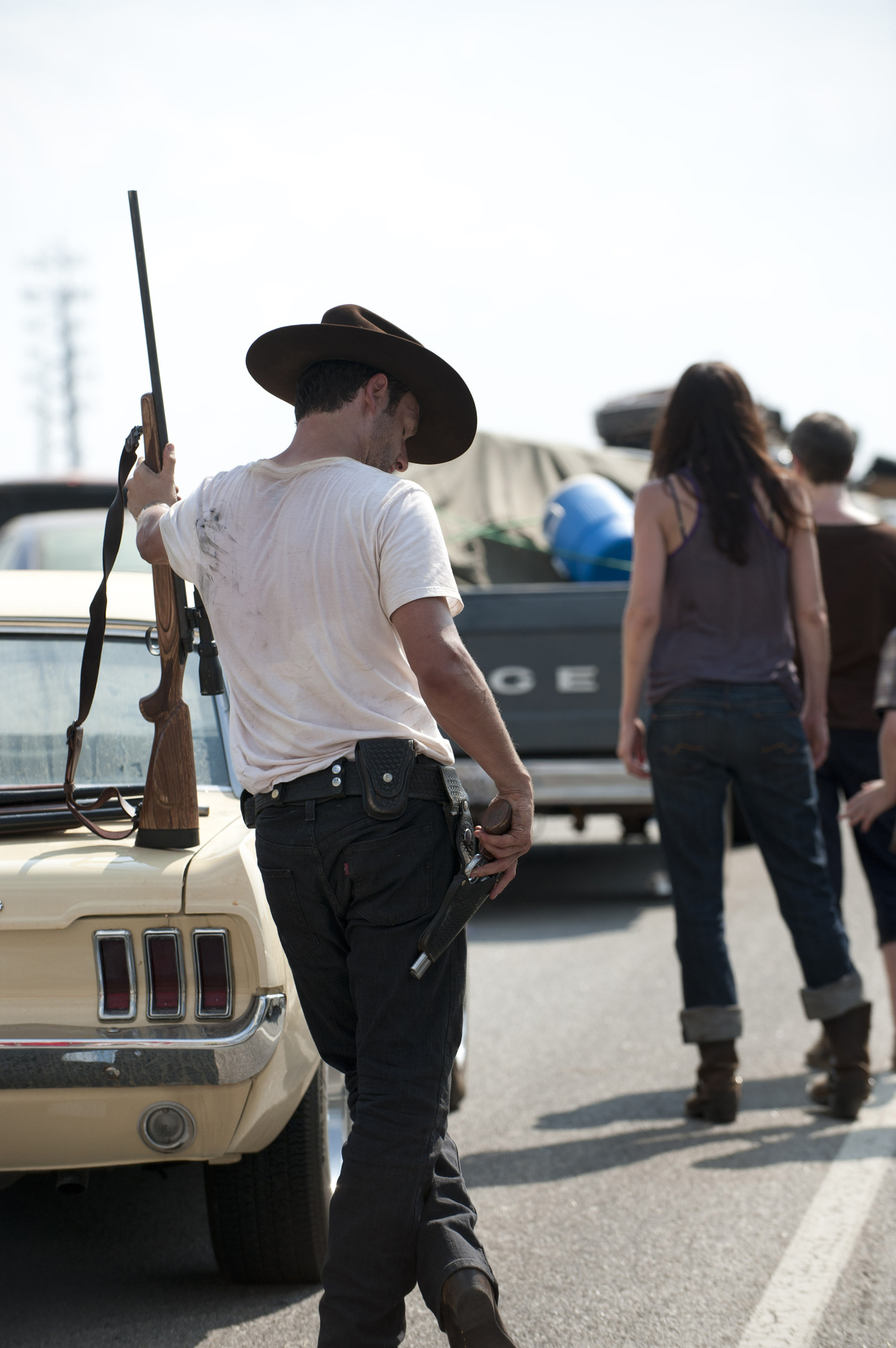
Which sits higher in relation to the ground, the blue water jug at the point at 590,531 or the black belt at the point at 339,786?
the black belt at the point at 339,786

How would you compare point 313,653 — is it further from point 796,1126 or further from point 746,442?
point 796,1126

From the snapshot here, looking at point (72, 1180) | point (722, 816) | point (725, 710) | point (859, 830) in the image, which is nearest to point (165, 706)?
point (72, 1180)

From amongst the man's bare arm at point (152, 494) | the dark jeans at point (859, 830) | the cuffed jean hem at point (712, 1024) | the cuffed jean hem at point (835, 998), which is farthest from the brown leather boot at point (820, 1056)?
the man's bare arm at point (152, 494)

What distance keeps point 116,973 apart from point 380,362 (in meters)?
1.29

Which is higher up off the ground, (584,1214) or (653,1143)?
(584,1214)

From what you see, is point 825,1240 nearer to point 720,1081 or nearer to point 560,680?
point 720,1081

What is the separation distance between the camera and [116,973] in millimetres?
2773

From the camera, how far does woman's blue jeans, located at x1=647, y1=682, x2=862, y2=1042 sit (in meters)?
4.23

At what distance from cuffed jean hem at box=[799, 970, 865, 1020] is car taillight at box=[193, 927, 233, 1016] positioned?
2132 millimetres

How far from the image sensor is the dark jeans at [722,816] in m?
4.23

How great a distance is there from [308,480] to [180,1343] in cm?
182

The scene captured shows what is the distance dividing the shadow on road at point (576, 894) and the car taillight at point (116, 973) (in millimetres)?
4010

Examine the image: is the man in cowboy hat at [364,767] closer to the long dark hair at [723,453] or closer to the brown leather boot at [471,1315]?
the brown leather boot at [471,1315]

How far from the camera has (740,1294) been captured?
314 cm
